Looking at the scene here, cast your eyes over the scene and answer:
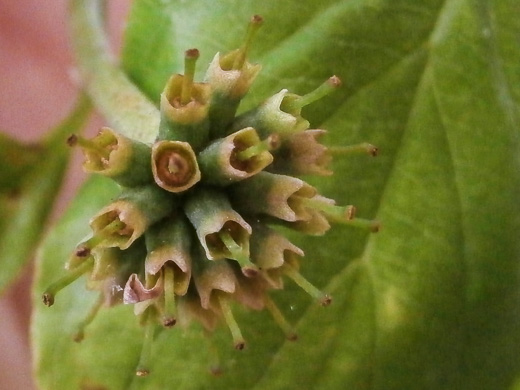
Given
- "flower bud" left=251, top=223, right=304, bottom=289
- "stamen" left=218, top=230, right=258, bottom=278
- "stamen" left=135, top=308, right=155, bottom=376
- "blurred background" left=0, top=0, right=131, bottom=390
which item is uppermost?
"stamen" left=218, top=230, right=258, bottom=278

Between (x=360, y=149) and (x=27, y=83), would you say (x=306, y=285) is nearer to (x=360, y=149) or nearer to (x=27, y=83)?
(x=360, y=149)

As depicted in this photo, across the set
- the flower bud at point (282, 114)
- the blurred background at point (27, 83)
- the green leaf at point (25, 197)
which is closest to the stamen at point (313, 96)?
the flower bud at point (282, 114)

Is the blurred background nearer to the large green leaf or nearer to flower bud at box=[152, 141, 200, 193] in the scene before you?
the large green leaf

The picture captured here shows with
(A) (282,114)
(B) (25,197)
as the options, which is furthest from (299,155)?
(B) (25,197)

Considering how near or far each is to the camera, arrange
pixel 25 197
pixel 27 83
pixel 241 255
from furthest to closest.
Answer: pixel 27 83
pixel 25 197
pixel 241 255

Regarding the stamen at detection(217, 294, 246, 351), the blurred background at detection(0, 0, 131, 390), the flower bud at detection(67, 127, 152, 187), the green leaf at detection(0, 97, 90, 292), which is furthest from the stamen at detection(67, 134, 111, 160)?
the blurred background at detection(0, 0, 131, 390)

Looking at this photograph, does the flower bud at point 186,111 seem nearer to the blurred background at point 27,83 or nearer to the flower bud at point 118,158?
the flower bud at point 118,158
